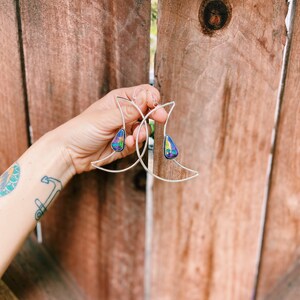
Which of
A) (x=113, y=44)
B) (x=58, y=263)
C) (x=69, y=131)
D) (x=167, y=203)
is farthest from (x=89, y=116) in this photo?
(x=58, y=263)

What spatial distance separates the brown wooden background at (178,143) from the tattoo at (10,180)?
0.13 meters

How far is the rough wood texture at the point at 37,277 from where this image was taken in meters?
0.96

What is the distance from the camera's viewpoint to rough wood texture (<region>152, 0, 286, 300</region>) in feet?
2.60

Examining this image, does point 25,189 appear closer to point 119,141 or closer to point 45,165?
point 45,165

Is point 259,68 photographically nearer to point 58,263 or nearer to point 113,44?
point 113,44

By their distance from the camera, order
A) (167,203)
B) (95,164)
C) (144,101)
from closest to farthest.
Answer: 1. (144,101)
2. (95,164)
3. (167,203)

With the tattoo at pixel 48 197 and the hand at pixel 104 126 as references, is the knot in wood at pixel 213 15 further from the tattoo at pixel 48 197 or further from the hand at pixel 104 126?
the tattoo at pixel 48 197

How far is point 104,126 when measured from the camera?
76 centimetres

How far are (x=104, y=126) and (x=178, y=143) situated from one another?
0.19 m

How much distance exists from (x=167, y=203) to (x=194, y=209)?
0.21 ft

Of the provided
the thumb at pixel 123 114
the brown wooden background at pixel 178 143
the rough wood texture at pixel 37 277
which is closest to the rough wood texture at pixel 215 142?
the brown wooden background at pixel 178 143

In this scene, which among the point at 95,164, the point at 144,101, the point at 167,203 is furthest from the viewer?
the point at 167,203

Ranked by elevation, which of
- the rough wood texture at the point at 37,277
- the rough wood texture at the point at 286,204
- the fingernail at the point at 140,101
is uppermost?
the fingernail at the point at 140,101

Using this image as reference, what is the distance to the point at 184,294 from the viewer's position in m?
1.05
